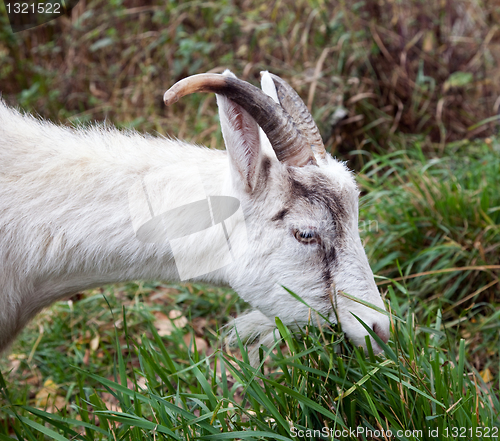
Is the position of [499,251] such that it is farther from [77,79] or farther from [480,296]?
[77,79]

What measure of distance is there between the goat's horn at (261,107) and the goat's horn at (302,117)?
16cm

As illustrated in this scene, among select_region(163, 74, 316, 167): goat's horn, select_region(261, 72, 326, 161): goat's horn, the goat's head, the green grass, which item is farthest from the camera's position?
select_region(261, 72, 326, 161): goat's horn

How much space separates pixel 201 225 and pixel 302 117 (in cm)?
81

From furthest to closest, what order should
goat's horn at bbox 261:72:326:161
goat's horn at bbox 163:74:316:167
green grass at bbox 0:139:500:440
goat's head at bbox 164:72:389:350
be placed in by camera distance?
goat's horn at bbox 261:72:326:161 → goat's head at bbox 164:72:389:350 → green grass at bbox 0:139:500:440 → goat's horn at bbox 163:74:316:167

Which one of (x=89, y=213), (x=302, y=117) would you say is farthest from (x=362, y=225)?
(x=89, y=213)

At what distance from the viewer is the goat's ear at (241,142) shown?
230 centimetres

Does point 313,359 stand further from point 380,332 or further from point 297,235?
point 297,235

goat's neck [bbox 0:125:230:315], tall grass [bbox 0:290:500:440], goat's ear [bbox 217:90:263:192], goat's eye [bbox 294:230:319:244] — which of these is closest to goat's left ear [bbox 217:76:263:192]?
goat's ear [bbox 217:90:263:192]

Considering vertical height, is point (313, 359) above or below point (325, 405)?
above

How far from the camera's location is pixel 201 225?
8.22 feet

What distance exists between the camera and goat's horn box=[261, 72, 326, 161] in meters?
2.66

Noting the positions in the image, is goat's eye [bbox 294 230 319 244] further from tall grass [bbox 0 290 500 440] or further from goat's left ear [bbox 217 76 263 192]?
tall grass [bbox 0 290 500 440]

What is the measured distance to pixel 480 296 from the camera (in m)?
3.75

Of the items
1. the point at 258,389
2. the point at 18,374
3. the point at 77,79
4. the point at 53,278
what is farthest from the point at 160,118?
the point at 258,389
